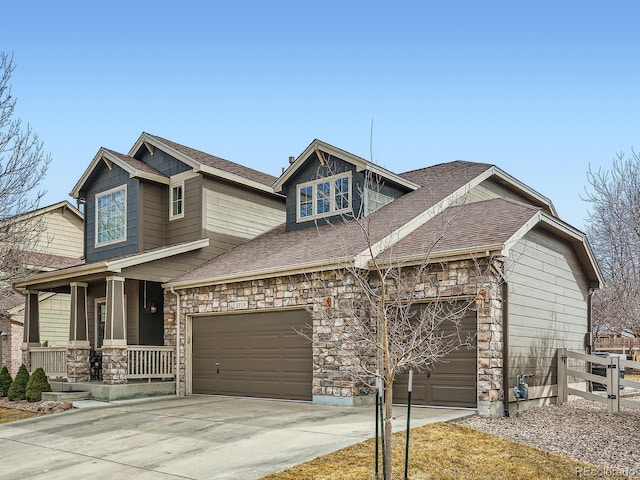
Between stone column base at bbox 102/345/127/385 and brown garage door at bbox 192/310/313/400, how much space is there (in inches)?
76.2

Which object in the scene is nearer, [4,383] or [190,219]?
[4,383]

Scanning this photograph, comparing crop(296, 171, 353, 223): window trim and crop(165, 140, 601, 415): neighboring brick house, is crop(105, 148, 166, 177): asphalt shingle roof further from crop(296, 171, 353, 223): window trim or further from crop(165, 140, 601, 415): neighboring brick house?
crop(296, 171, 353, 223): window trim

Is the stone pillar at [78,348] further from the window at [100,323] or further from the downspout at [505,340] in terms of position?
the downspout at [505,340]

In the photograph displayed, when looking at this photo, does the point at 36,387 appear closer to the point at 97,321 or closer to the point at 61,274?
the point at 61,274

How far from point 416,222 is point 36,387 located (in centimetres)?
1004

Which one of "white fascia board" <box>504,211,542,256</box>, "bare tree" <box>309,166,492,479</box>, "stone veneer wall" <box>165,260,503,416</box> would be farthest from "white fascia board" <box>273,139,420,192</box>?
"white fascia board" <box>504,211,542,256</box>

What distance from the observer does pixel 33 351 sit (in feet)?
59.3

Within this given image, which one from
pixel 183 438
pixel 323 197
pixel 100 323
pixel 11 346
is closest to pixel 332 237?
pixel 323 197

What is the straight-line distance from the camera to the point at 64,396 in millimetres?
14781

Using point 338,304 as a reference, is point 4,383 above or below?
below

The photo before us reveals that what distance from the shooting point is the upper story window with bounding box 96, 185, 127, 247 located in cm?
1886

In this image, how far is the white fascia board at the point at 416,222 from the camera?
40.1 ft

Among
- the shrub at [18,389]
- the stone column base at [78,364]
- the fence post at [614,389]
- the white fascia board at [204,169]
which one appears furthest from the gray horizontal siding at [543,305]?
the shrub at [18,389]

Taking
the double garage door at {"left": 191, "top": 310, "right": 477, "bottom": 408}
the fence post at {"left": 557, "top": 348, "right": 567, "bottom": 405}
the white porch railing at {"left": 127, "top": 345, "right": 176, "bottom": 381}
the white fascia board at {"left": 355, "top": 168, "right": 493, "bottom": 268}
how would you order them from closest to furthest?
the double garage door at {"left": 191, "top": 310, "right": 477, "bottom": 408}
the white fascia board at {"left": 355, "top": 168, "right": 493, "bottom": 268}
the fence post at {"left": 557, "top": 348, "right": 567, "bottom": 405}
the white porch railing at {"left": 127, "top": 345, "right": 176, "bottom": 381}
